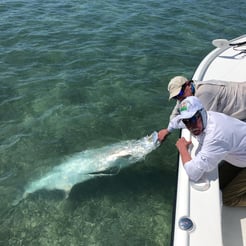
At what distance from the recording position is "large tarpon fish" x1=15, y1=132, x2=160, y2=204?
6.37m

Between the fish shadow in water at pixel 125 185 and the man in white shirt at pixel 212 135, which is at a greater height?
the man in white shirt at pixel 212 135

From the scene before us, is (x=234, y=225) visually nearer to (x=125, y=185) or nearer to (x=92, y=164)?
(x=125, y=185)

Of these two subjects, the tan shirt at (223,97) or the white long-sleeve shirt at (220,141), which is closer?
the white long-sleeve shirt at (220,141)

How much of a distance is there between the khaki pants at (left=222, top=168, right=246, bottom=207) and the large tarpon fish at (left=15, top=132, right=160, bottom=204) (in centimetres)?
203

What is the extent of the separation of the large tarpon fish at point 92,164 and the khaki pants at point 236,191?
2033mm

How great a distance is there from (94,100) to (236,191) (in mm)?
4955

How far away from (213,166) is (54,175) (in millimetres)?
3402

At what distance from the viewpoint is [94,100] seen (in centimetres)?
877

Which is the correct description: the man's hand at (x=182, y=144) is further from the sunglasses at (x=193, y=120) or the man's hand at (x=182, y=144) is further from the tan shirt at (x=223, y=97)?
the sunglasses at (x=193, y=120)

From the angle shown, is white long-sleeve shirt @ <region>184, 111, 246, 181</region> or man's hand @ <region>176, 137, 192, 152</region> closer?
white long-sleeve shirt @ <region>184, 111, 246, 181</region>

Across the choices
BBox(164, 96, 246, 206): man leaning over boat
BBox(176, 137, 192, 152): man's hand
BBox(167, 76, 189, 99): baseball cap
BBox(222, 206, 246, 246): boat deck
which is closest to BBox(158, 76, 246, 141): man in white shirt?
BBox(167, 76, 189, 99): baseball cap

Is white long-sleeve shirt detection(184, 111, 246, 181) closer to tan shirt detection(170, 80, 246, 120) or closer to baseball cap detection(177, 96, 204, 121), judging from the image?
baseball cap detection(177, 96, 204, 121)

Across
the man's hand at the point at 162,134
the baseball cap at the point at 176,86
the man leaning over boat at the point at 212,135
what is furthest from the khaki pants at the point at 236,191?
the man's hand at the point at 162,134

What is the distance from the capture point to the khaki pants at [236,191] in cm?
459
